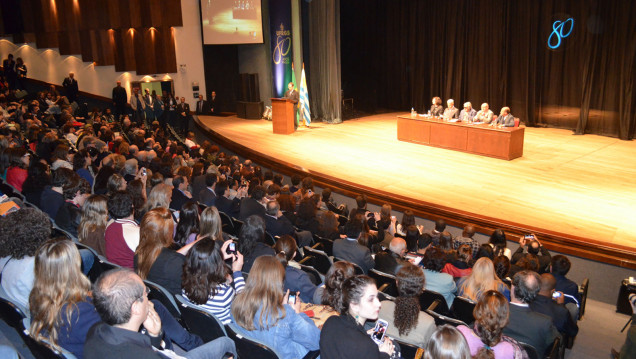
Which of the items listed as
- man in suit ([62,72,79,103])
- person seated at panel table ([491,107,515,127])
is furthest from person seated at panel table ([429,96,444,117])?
man in suit ([62,72,79,103])

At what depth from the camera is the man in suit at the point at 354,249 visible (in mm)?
4312

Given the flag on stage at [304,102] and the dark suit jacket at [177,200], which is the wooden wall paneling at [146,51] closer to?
the flag on stage at [304,102]

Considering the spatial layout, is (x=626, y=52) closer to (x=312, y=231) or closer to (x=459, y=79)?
(x=459, y=79)

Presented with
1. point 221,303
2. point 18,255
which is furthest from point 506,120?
point 18,255

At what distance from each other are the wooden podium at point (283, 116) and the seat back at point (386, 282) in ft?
27.1

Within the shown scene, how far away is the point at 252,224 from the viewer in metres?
3.85

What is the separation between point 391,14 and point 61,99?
9571 mm

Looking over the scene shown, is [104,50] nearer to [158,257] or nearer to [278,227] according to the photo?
[278,227]

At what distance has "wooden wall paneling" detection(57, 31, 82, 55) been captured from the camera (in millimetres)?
14992

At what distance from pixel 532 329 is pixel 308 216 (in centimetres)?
268

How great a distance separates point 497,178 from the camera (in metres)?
8.27

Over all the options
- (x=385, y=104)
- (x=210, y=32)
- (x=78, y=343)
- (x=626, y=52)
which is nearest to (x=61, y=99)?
(x=210, y=32)

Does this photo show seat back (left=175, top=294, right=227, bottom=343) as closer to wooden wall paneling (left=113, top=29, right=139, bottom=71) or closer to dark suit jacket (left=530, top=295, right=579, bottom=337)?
dark suit jacket (left=530, top=295, right=579, bottom=337)

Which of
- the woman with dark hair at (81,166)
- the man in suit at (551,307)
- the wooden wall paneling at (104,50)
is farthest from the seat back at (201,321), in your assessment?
the wooden wall paneling at (104,50)
